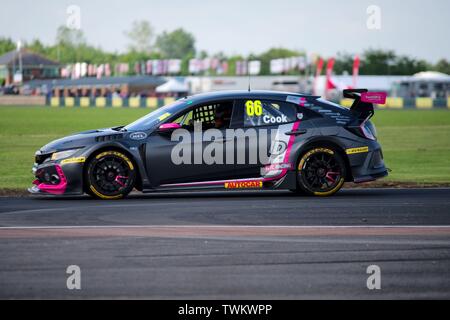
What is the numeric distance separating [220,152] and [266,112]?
0.92 m

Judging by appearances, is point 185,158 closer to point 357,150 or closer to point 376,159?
point 357,150

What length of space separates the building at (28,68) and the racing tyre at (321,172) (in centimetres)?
12883

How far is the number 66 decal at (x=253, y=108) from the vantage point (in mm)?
12477

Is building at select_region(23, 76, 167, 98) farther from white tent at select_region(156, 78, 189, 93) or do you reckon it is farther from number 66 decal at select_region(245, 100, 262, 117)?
number 66 decal at select_region(245, 100, 262, 117)

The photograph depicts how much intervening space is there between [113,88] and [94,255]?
11630cm

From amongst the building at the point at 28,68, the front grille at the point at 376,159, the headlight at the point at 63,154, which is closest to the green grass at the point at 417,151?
the front grille at the point at 376,159

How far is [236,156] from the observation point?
12.2 metres

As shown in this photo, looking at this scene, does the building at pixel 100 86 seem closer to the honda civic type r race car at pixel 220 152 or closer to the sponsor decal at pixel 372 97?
the sponsor decal at pixel 372 97

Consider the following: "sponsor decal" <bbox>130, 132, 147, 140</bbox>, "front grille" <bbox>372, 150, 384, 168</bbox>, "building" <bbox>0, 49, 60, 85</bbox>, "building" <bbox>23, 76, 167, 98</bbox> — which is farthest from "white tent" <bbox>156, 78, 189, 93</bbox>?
"sponsor decal" <bbox>130, 132, 147, 140</bbox>

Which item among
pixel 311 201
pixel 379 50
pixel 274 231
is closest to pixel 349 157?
pixel 311 201

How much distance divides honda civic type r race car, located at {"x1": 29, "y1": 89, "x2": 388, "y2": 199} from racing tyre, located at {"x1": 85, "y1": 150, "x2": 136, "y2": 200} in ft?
0.04

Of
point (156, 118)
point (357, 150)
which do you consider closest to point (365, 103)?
point (357, 150)

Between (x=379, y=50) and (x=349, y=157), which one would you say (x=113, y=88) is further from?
(x=349, y=157)

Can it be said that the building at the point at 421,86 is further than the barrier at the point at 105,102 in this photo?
Yes
